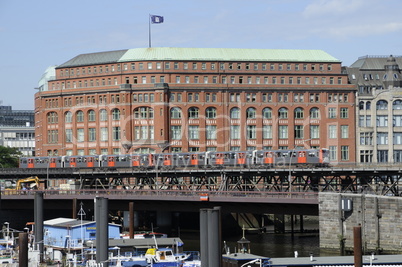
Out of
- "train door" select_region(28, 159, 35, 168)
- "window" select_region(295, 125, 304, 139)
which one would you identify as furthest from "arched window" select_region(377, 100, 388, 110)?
"train door" select_region(28, 159, 35, 168)

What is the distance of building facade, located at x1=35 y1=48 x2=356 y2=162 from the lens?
191 meters

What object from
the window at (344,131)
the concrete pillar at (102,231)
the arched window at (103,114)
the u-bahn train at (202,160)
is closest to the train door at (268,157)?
the u-bahn train at (202,160)

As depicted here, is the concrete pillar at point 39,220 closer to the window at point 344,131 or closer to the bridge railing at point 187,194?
the bridge railing at point 187,194

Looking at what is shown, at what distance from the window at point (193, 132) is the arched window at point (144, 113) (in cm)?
854

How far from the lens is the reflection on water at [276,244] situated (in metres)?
109

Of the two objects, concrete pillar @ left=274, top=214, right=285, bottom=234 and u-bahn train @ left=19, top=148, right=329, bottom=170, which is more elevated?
u-bahn train @ left=19, top=148, right=329, bottom=170

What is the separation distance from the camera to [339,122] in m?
196

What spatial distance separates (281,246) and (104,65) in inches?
3510

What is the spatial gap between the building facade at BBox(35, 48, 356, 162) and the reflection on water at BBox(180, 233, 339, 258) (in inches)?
2078

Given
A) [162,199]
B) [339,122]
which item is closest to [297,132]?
[339,122]

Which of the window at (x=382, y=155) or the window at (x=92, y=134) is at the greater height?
the window at (x=92, y=134)

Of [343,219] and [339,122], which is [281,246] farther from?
[339,122]

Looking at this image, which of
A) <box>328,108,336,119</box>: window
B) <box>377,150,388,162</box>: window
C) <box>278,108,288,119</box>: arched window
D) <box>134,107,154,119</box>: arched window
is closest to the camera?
<box>134,107,154,119</box>: arched window

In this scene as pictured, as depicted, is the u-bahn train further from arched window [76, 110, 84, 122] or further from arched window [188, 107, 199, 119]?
arched window [188, 107, 199, 119]
